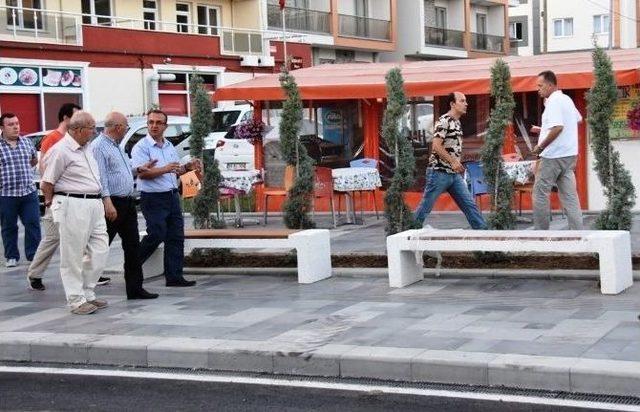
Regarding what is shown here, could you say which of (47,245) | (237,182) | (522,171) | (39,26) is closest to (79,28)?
(39,26)

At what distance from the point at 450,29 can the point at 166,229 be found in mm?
49195

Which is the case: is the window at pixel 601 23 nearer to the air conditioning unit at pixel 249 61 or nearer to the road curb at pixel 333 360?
the air conditioning unit at pixel 249 61

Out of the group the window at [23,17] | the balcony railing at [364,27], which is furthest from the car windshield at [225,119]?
the balcony railing at [364,27]

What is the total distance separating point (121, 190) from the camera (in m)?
10.4

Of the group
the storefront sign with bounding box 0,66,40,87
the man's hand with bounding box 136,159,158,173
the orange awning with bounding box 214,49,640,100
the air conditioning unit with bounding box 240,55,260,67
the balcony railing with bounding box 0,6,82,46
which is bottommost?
the man's hand with bounding box 136,159,158,173

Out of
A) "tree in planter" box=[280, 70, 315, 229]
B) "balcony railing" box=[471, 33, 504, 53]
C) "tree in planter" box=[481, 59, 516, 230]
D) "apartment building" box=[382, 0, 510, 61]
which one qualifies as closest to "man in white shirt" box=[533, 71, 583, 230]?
"tree in planter" box=[481, 59, 516, 230]

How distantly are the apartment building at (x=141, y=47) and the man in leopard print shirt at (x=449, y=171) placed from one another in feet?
61.6

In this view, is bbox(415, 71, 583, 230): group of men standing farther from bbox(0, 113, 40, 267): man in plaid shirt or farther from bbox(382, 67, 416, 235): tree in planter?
bbox(0, 113, 40, 267): man in plaid shirt

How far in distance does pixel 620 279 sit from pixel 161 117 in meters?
4.70

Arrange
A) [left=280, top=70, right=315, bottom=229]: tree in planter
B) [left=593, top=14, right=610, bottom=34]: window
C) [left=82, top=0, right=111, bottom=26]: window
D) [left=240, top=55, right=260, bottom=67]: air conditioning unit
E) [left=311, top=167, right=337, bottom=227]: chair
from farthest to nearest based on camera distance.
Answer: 1. [left=593, top=14, right=610, bottom=34]: window
2. [left=240, top=55, right=260, bottom=67]: air conditioning unit
3. [left=82, top=0, right=111, bottom=26]: window
4. [left=311, top=167, right=337, bottom=227]: chair
5. [left=280, top=70, right=315, bottom=229]: tree in planter

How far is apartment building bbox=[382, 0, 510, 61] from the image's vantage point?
55.3 meters

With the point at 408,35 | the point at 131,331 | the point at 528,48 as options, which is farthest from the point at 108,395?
the point at 528,48

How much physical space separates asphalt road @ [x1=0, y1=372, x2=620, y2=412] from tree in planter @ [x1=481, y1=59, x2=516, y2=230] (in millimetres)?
5134

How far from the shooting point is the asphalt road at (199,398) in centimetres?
641
